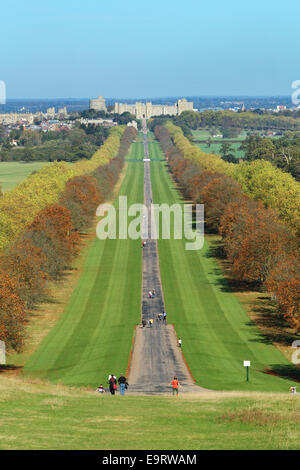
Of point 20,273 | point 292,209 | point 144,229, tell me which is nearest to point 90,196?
point 144,229

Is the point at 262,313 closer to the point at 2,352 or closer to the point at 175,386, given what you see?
the point at 2,352

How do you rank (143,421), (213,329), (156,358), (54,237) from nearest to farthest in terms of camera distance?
(143,421)
(156,358)
(213,329)
(54,237)

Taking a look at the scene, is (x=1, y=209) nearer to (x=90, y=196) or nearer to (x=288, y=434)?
(x=90, y=196)

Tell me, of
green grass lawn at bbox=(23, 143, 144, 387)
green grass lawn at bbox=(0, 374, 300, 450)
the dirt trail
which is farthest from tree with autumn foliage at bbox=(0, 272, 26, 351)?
green grass lawn at bbox=(0, 374, 300, 450)

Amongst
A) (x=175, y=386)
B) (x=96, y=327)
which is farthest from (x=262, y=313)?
(x=175, y=386)

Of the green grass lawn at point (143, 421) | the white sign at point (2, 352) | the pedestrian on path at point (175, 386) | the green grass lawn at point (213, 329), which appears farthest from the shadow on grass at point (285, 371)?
the white sign at point (2, 352)

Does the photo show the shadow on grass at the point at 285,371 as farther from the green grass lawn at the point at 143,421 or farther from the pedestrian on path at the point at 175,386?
the green grass lawn at the point at 143,421
